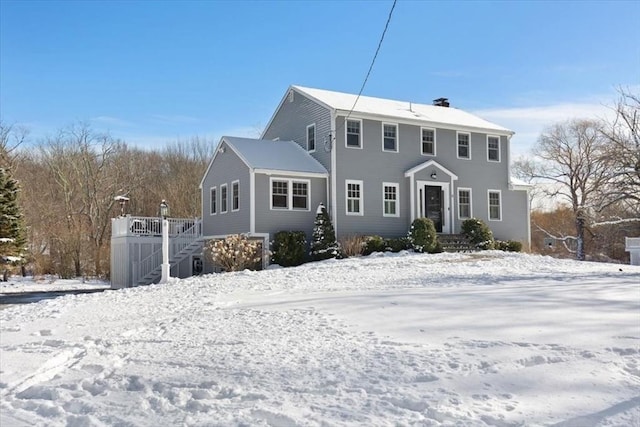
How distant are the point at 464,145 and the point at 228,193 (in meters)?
10.2

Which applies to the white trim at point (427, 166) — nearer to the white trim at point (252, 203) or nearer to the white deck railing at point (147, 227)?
the white trim at point (252, 203)

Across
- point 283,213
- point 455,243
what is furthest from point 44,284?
point 455,243

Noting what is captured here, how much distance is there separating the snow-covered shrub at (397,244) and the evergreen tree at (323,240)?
2028 millimetres

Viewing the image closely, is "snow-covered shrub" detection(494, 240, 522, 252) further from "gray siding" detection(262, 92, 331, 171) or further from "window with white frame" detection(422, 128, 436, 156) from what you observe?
"gray siding" detection(262, 92, 331, 171)

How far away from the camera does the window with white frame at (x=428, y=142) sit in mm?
24016

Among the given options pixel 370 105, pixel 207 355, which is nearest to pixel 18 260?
pixel 370 105

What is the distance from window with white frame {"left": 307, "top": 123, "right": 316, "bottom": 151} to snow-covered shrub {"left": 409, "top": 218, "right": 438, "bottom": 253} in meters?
5.08

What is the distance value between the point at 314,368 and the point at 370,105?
20.0 metres

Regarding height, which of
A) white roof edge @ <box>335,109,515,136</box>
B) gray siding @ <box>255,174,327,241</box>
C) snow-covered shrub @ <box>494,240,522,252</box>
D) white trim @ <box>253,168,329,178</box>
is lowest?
snow-covered shrub @ <box>494,240,522,252</box>

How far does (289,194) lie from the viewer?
21281 millimetres

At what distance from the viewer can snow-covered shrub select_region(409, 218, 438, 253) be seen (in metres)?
21.1

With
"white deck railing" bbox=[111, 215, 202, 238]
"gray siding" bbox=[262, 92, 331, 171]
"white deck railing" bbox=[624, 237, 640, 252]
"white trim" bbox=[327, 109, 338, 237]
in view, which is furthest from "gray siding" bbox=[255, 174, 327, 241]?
"white deck railing" bbox=[624, 237, 640, 252]

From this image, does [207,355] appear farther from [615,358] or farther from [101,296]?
[101,296]

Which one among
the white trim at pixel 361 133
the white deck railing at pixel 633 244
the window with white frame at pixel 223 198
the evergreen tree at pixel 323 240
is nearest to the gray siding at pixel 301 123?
the white trim at pixel 361 133
